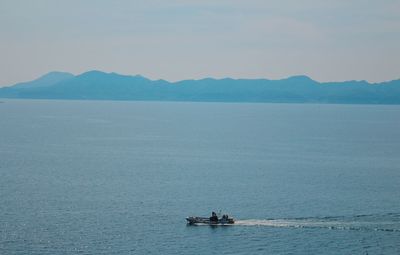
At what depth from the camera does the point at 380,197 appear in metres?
109

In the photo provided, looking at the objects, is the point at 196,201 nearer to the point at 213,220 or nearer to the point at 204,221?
the point at 204,221

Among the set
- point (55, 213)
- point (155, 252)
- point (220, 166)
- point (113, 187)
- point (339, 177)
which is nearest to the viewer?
point (155, 252)

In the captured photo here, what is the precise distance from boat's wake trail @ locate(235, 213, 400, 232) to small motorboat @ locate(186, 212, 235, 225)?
133 cm

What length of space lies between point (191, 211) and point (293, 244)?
22213 millimetres

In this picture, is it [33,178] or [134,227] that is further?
[33,178]

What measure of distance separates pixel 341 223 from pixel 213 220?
696 inches

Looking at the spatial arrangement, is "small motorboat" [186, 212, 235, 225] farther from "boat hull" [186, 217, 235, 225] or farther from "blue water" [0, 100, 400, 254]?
"blue water" [0, 100, 400, 254]

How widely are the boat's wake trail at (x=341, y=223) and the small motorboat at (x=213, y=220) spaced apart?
1331mm

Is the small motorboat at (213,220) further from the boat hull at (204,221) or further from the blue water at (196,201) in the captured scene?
the blue water at (196,201)

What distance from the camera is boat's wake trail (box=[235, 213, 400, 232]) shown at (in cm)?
8844

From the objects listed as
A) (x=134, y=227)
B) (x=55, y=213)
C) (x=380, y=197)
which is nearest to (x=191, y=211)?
(x=134, y=227)

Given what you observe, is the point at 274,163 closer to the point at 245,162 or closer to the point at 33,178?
the point at 245,162

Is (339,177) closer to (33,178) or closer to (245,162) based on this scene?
(245,162)

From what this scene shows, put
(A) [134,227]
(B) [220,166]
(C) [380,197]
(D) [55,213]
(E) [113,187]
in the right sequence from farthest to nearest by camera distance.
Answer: (B) [220,166]
(E) [113,187]
(C) [380,197]
(D) [55,213]
(A) [134,227]
